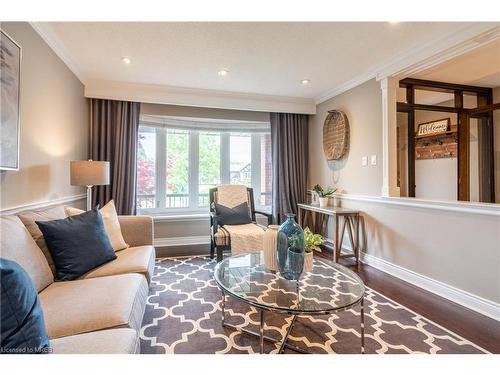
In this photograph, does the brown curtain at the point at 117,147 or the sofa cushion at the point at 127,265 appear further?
the brown curtain at the point at 117,147

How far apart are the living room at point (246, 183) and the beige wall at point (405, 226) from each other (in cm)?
2

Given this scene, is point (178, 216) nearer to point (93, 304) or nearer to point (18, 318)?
point (93, 304)

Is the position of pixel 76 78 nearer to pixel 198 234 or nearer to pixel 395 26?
pixel 198 234

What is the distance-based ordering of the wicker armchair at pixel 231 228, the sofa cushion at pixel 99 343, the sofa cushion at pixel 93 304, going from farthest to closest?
the wicker armchair at pixel 231 228
the sofa cushion at pixel 93 304
the sofa cushion at pixel 99 343

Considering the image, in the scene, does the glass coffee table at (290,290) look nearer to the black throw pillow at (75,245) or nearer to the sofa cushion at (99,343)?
the sofa cushion at (99,343)

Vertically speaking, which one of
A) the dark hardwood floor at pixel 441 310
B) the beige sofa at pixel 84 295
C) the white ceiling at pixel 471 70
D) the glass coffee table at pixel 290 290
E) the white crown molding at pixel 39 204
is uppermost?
the white ceiling at pixel 471 70

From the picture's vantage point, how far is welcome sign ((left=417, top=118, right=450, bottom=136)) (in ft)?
12.4

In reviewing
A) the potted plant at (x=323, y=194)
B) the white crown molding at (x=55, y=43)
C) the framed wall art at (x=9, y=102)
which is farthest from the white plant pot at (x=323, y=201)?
the white crown molding at (x=55, y=43)

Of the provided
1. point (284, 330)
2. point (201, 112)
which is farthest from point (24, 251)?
point (201, 112)

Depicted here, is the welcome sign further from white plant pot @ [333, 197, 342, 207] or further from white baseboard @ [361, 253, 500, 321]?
white baseboard @ [361, 253, 500, 321]

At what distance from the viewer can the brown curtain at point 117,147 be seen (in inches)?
137

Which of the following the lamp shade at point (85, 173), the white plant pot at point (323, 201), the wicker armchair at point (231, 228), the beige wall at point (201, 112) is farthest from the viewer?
the beige wall at point (201, 112)

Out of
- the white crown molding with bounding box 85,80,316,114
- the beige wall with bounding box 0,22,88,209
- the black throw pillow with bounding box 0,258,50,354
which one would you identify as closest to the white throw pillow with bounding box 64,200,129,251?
the beige wall with bounding box 0,22,88,209

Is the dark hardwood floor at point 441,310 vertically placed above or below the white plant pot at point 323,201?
below
